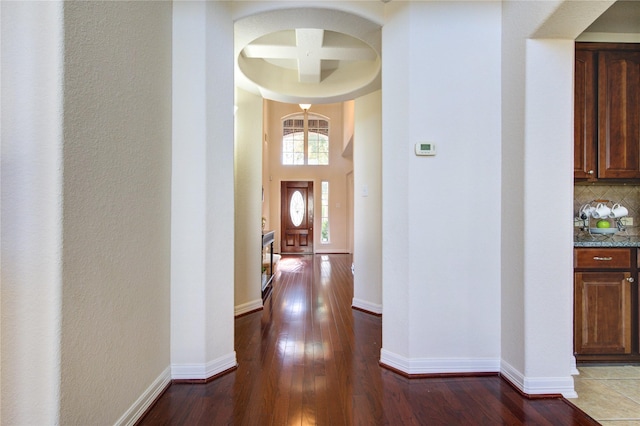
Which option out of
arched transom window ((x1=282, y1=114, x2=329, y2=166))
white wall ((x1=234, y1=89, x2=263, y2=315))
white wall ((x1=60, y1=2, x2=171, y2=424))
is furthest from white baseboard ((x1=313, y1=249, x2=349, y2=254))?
white wall ((x1=60, y1=2, x2=171, y2=424))

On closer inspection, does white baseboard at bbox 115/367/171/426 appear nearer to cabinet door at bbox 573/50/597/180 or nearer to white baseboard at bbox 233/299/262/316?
white baseboard at bbox 233/299/262/316

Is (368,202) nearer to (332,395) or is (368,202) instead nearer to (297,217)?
(332,395)

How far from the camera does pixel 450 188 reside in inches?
74.9

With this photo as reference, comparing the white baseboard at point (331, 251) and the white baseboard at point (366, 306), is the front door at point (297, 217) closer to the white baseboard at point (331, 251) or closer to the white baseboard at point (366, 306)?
the white baseboard at point (331, 251)

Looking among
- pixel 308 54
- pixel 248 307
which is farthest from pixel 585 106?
pixel 248 307

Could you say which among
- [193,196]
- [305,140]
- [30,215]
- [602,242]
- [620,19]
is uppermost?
[305,140]

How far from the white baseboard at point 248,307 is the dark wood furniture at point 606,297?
2705 mm

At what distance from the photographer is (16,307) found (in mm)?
1028

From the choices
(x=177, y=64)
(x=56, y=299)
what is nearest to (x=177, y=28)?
(x=177, y=64)

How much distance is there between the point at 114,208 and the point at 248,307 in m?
2.05

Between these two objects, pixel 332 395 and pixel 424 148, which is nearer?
pixel 332 395

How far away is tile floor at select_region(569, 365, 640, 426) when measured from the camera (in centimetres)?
149

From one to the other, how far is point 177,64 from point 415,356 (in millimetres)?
2424

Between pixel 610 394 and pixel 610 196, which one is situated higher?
pixel 610 196
